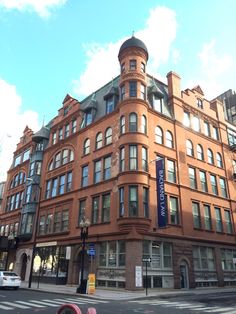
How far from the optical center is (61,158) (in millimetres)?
37125

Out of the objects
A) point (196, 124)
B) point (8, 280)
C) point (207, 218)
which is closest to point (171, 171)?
point (207, 218)

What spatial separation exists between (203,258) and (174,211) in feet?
19.1

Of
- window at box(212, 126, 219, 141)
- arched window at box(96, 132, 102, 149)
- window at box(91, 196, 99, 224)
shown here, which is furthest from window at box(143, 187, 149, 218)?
window at box(212, 126, 219, 141)

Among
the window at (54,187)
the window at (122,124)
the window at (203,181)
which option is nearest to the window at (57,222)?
the window at (54,187)

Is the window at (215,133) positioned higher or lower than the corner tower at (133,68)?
lower

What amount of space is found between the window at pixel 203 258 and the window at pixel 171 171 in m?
6.92

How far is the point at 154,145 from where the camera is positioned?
2888 cm

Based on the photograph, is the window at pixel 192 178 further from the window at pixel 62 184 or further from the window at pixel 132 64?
the window at pixel 62 184

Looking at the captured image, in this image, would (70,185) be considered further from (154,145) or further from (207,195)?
(207,195)

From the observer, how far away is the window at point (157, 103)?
31.3m

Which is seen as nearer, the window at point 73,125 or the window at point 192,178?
the window at point 192,178

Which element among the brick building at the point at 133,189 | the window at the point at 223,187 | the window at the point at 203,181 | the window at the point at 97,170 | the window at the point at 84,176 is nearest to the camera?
the brick building at the point at 133,189

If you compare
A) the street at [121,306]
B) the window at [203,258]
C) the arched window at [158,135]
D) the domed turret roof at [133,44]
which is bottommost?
the street at [121,306]

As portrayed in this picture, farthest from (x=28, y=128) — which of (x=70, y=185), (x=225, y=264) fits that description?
(x=225, y=264)
